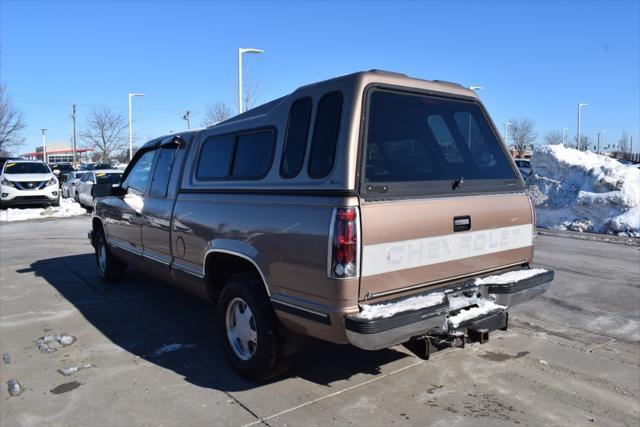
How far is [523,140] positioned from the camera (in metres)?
67.9

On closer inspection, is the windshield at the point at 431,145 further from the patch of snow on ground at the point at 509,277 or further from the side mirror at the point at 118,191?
the side mirror at the point at 118,191

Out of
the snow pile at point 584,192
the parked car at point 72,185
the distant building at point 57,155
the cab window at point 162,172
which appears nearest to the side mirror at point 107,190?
the cab window at point 162,172

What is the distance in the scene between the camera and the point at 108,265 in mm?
7117

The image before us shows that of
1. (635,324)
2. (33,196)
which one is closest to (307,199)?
(635,324)

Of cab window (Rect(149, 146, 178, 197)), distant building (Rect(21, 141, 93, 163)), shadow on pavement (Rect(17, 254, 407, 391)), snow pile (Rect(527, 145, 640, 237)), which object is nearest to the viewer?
shadow on pavement (Rect(17, 254, 407, 391))

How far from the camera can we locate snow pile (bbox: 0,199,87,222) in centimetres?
1688

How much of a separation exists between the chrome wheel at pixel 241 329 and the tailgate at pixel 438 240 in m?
1.20

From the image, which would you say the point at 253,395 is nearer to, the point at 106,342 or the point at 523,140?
the point at 106,342

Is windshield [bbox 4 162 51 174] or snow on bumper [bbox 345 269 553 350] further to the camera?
windshield [bbox 4 162 51 174]

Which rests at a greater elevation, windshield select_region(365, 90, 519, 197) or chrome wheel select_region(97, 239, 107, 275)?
windshield select_region(365, 90, 519, 197)

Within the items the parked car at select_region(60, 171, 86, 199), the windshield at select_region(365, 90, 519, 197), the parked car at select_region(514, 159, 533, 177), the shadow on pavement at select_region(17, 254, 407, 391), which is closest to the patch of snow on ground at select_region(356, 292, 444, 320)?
the windshield at select_region(365, 90, 519, 197)

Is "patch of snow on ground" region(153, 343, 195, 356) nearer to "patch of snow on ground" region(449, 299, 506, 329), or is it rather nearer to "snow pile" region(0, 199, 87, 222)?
"patch of snow on ground" region(449, 299, 506, 329)

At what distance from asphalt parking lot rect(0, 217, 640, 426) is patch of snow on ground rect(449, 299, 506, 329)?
62 centimetres

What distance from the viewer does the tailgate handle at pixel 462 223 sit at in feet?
11.7
